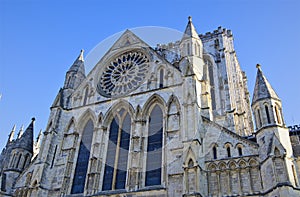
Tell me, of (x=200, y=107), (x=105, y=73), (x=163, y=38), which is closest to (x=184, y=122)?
(x=200, y=107)

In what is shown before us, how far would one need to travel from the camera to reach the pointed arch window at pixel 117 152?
15891mm

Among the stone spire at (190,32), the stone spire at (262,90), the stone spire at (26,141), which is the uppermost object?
the stone spire at (190,32)

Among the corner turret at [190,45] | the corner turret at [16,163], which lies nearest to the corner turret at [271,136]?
the corner turret at [190,45]

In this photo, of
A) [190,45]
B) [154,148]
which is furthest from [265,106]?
[190,45]

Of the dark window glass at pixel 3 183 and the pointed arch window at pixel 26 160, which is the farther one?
the pointed arch window at pixel 26 160

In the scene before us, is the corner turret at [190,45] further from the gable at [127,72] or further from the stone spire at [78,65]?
the stone spire at [78,65]

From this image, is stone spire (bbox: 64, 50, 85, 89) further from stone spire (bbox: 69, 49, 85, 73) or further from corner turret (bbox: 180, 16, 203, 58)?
corner turret (bbox: 180, 16, 203, 58)

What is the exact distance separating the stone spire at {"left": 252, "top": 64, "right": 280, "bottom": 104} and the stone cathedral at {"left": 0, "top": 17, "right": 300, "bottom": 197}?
0.05 metres

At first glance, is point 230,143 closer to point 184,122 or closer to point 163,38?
point 184,122

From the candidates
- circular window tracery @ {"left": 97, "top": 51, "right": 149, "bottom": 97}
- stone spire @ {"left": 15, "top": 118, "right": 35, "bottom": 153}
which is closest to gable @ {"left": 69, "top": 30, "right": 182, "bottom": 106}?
circular window tracery @ {"left": 97, "top": 51, "right": 149, "bottom": 97}

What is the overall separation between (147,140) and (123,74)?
6062mm

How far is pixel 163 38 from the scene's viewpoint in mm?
20078

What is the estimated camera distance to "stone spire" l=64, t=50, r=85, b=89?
2191 centimetres

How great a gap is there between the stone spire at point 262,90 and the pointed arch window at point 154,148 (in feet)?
17.3
